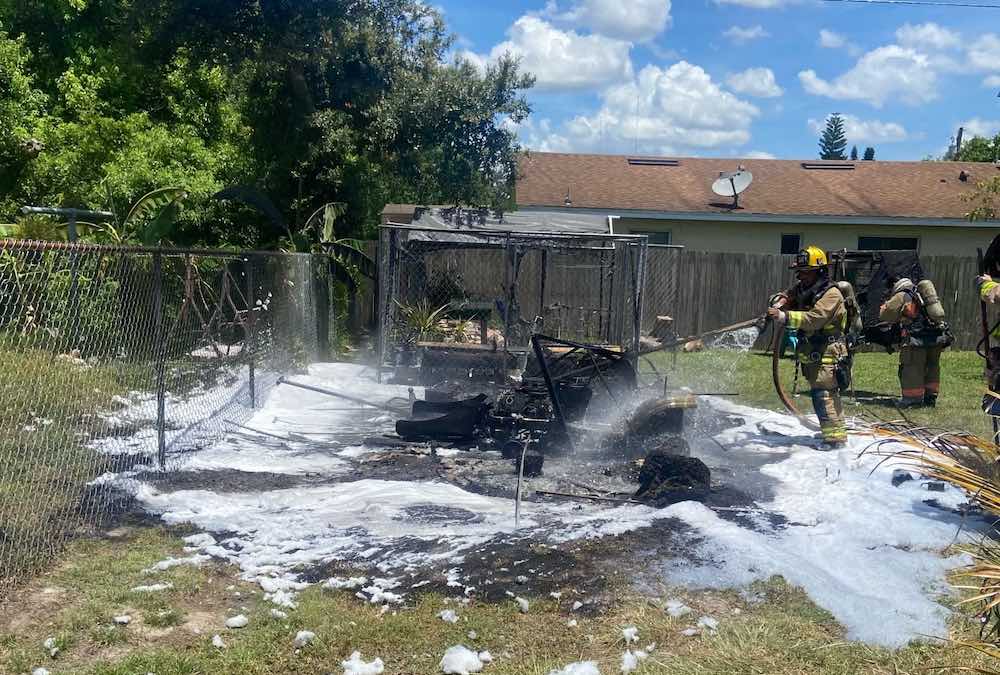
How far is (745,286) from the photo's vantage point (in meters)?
16.4

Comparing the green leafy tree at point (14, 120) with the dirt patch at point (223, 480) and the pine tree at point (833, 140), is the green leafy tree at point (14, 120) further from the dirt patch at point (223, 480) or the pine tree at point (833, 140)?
the pine tree at point (833, 140)

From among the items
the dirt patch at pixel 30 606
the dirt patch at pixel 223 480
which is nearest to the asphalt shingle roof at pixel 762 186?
the dirt patch at pixel 223 480

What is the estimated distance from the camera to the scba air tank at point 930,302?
1005 centimetres

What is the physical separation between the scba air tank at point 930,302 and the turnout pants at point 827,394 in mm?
2897

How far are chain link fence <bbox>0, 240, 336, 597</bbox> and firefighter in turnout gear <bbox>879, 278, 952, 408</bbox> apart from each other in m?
6.97

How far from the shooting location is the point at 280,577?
15.1 ft

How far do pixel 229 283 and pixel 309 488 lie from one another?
12.3 feet

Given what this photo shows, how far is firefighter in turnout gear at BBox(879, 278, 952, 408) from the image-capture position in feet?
32.8

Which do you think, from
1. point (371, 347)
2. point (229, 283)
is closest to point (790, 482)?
point (229, 283)

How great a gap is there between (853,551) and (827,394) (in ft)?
9.84

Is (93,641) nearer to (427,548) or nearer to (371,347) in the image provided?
(427,548)

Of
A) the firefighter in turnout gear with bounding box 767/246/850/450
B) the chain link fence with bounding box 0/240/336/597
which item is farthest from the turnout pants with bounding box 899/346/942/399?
the chain link fence with bounding box 0/240/336/597

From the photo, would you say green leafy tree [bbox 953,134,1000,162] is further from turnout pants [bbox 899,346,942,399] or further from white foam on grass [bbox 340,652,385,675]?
white foam on grass [bbox 340,652,385,675]

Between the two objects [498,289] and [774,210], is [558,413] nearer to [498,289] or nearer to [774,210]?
[498,289]
